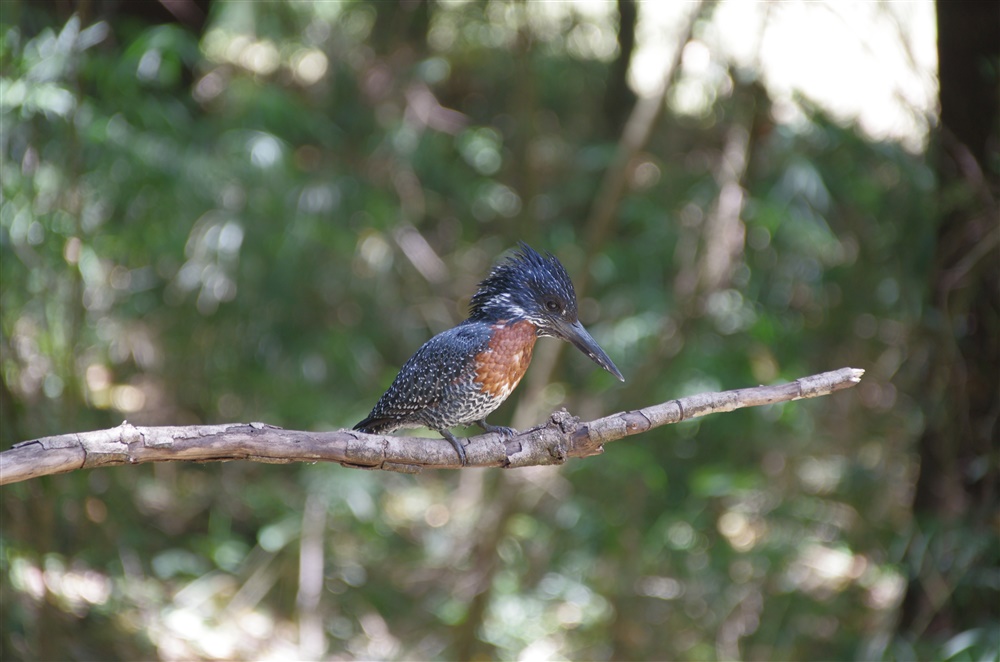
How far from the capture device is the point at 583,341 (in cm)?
236

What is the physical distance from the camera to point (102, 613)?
12.9 ft

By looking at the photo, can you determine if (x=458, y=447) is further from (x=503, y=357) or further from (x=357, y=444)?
(x=503, y=357)

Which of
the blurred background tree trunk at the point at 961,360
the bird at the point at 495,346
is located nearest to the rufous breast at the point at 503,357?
the bird at the point at 495,346

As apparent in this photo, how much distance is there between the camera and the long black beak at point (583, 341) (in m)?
2.35

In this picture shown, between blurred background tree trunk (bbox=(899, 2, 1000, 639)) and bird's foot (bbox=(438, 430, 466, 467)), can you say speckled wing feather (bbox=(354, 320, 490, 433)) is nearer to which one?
bird's foot (bbox=(438, 430, 466, 467))

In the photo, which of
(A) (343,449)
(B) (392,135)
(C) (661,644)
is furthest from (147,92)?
(C) (661,644)

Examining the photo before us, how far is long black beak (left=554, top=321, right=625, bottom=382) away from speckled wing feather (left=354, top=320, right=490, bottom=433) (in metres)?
0.21

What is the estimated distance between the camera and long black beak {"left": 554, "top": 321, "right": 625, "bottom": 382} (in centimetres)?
235

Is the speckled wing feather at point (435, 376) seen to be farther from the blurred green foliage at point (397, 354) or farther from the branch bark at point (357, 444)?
the blurred green foliage at point (397, 354)

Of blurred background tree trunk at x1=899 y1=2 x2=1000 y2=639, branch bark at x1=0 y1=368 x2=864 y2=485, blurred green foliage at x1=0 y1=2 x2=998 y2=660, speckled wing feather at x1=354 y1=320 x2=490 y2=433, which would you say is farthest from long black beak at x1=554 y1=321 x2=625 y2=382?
blurred background tree trunk at x1=899 y1=2 x2=1000 y2=639

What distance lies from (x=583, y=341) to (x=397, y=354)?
3200 millimetres

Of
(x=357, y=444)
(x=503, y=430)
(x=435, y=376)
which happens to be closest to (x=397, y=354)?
(x=435, y=376)

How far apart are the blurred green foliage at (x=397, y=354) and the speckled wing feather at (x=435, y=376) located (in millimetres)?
1680

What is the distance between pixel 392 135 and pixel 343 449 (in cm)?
360
